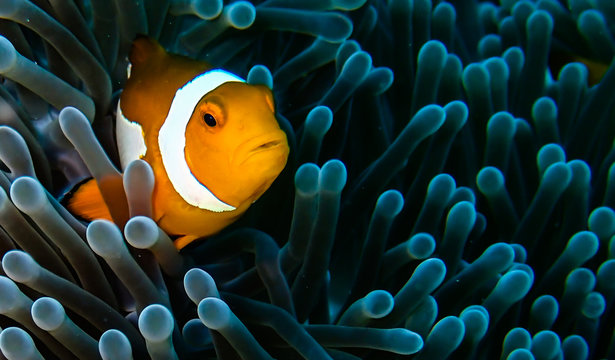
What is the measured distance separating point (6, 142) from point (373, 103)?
878 millimetres

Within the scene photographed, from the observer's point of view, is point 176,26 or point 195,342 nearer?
point 195,342

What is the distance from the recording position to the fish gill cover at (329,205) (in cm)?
101

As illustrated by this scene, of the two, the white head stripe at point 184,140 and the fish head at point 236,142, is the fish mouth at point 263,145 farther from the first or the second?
the white head stripe at point 184,140

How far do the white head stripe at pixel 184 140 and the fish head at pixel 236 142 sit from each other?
0.02m

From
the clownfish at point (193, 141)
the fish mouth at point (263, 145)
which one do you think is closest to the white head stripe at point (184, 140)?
the clownfish at point (193, 141)

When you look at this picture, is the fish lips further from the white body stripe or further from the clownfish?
the white body stripe

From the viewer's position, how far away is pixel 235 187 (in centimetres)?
101

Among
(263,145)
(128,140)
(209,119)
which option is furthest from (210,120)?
(128,140)

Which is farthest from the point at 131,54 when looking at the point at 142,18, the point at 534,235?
the point at 534,235

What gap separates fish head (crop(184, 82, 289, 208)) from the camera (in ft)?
3.10

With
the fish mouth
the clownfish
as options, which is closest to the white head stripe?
the clownfish

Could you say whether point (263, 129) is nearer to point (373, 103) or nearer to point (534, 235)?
point (373, 103)

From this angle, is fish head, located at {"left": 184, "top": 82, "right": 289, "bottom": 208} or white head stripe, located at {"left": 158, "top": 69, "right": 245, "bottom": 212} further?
white head stripe, located at {"left": 158, "top": 69, "right": 245, "bottom": 212}

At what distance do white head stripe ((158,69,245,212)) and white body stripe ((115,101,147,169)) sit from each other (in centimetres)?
6
